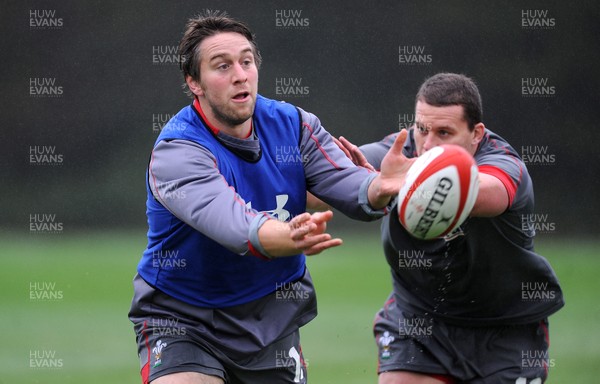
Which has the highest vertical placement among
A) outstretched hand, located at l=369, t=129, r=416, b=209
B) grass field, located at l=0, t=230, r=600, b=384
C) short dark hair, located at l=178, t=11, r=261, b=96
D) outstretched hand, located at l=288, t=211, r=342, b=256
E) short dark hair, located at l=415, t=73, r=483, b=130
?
short dark hair, located at l=178, t=11, r=261, b=96

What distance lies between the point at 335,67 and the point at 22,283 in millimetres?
4071

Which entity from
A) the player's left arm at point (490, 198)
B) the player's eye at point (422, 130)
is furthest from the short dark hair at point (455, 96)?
the player's left arm at point (490, 198)

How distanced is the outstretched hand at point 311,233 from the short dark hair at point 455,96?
55.5 inches

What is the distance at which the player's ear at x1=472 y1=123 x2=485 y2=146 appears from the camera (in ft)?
13.9

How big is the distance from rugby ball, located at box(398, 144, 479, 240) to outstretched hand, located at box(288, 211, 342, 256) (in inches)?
21.7

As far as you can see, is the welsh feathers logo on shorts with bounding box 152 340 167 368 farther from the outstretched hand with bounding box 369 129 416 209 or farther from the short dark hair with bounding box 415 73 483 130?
the short dark hair with bounding box 415 73 483 130

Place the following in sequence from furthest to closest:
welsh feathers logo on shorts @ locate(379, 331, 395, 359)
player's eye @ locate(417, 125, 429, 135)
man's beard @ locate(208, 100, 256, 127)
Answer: welsh feathers logo on shorts @ locate(379, 331, 395, 359) → player's eye @ locate(417, 125, 429, 135) → man's beard @ locate(208, 100, 256, 127)

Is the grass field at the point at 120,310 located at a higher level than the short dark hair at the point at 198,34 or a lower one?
lower

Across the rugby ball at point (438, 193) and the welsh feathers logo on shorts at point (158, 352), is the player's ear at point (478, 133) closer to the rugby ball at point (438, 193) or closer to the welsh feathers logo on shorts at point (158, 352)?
the rugby ball at point (438, 193)

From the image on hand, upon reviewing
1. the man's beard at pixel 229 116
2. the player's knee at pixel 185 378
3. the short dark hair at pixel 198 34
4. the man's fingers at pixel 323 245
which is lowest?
the player's knee at pixel 185 378

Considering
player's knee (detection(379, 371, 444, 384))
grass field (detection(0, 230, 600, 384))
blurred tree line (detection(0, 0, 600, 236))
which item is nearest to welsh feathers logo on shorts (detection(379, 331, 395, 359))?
player's knee (detection(379, 371, 444, 384))

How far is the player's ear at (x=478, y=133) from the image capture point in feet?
13.9

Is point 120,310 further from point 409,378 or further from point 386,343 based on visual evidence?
point 409,378

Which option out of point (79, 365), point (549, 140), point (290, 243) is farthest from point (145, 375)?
point (549, 140)
